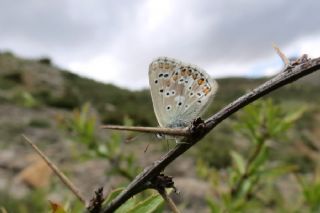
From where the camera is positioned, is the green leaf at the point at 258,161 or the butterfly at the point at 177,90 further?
the green leaf at the point at 258,161

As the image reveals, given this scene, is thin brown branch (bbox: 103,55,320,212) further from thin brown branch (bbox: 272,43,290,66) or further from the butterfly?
the butterfly

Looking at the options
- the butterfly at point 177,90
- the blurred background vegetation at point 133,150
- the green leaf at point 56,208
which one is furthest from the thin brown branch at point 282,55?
the green leaf at point 56,208

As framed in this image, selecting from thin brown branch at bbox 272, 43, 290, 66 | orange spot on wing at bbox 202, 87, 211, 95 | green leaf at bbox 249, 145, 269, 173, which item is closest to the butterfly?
orange spot on wing at bbox 202, 87, 211, 95

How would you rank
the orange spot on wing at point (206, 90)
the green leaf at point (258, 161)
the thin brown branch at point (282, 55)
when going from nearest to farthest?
the thin brown branch at point (282, 55) → the orange spot on wing at point (206, 90) → the green leaf at point (258, 161)

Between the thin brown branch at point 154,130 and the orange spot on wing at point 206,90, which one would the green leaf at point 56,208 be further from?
the orange spot on wing at point 206,90

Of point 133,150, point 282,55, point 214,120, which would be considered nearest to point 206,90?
point 282,55

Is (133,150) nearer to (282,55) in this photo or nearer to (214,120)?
(282,55)
